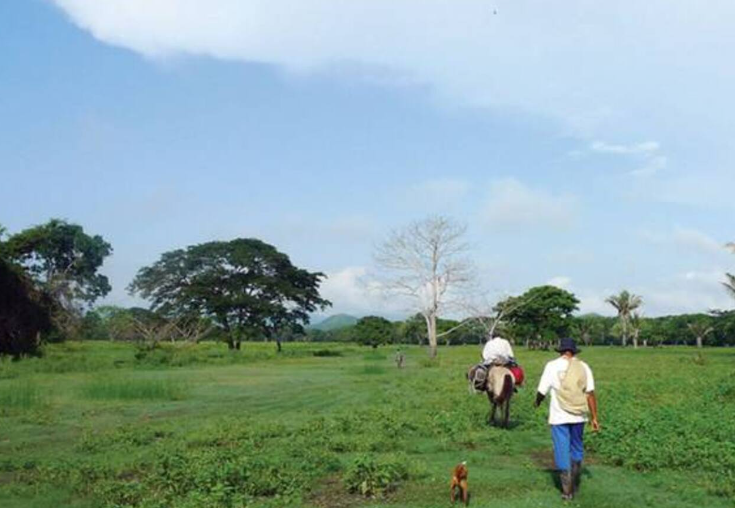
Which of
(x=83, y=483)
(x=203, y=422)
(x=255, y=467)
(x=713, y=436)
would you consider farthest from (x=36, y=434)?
(x=713, y=436)

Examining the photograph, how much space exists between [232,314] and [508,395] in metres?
52.4

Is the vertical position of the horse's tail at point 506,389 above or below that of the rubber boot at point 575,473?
above

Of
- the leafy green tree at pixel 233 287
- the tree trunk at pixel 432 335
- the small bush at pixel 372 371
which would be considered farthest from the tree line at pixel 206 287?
the small bush at pixel 372 371

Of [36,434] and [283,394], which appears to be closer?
[36,434]

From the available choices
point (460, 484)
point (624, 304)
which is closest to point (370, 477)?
point (460, 484)

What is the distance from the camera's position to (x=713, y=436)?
1273cm

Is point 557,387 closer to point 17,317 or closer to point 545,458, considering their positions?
point 545,458

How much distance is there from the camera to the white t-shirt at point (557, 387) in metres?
9.40

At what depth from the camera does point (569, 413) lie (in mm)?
9383

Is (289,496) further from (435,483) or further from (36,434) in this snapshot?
(36,434)

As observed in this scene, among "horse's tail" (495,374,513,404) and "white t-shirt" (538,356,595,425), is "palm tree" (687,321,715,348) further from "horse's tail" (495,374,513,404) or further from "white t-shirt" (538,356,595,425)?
"white t-shirt" (538,356,595,425)

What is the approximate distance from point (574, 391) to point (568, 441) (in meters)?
0.62

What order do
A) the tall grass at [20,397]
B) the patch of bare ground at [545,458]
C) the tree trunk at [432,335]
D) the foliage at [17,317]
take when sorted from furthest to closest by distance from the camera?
1. the tree trunk at [432,335]
2. the tall grass at [20,397]
3. the foliage at [17,317]
4. the patch of bare ground at [545,458]

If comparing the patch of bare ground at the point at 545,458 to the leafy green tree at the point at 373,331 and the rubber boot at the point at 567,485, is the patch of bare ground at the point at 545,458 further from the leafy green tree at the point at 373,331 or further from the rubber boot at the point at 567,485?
Result: the leafy green tree at the point at 373,331
